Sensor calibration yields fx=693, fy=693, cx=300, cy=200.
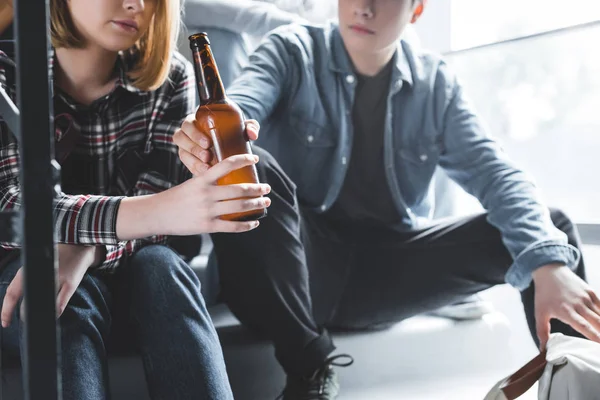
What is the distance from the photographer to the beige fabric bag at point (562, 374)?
885 mm

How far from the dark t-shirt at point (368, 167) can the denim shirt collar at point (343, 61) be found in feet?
0.07

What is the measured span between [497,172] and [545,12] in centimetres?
54

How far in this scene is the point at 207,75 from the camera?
0.87m

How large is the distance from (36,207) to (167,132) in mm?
658

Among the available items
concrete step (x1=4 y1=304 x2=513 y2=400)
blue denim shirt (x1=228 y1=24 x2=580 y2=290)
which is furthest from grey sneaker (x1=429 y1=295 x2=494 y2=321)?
blue denim shirt (x1=228 y1=24 x2=580 y2=290)

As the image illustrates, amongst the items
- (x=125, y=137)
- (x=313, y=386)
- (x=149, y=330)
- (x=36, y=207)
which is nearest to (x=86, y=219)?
(x=149, y=330)

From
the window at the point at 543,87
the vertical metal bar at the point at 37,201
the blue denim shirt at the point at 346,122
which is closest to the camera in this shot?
the vertical metal bar at the point at 37,201

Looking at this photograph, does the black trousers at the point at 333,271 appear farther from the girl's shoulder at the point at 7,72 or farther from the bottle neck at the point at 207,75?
the girl's shoulder at the point at 7,72

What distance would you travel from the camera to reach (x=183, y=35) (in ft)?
4.73

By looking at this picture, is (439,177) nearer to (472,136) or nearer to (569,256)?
(472,136)

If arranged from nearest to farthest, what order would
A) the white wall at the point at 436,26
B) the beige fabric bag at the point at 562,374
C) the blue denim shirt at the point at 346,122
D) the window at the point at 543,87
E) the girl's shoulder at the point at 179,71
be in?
the beige fabric bag at the point at 562,374, the girl's shoulder at the point at 179,71, the blue denim shirt at the point at 346,122, the window at the point at 543,87, the white wall at the point at 436,26

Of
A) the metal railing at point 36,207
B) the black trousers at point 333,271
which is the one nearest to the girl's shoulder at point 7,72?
the black trousers at point 333,271

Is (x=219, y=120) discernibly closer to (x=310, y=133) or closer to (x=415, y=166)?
(x=310, y=133)

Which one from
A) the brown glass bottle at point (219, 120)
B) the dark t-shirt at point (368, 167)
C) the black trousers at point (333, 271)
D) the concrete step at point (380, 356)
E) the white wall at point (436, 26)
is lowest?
the concrete step at point (380, 356)
